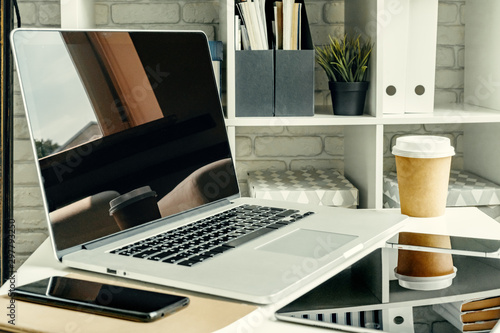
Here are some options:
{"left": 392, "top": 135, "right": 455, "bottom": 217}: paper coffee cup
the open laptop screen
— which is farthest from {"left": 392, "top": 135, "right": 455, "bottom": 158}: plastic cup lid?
the open laptop screen

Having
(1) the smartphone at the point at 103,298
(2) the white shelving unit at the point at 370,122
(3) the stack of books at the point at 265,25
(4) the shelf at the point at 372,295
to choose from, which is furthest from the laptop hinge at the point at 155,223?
(3) the stack of books at the point at 265,25

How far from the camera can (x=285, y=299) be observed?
30.5 inches

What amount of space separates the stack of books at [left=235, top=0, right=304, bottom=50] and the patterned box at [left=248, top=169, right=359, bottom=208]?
0.38m

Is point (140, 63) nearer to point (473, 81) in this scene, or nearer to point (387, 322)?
point (387, 322)

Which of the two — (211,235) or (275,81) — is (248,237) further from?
(275,81)

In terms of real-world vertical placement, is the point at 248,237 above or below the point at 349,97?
below

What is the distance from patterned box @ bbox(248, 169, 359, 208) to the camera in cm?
171

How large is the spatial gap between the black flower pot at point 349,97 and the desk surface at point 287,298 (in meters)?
0.48

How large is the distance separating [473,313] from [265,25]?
3.55 ft

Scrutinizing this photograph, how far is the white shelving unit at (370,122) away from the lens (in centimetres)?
163

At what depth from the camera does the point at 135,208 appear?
1042 mm

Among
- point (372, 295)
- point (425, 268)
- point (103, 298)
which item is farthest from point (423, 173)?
point (103, 298)

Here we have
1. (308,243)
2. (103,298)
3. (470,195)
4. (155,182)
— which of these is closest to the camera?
(103,298)

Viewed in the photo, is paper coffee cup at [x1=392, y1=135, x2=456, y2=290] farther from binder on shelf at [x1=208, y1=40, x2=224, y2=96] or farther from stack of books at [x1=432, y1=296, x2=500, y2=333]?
binder on shelf at [x1=208, y1=40, x2=224, y2=96]
